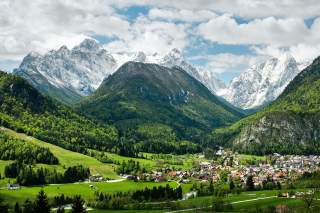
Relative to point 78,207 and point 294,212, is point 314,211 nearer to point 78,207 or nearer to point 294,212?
point 294,212

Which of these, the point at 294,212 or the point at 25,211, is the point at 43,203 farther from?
the point at 294,212

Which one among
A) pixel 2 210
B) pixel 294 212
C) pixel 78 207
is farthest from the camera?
pixel 294 212

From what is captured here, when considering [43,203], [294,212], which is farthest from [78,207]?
[294,212]

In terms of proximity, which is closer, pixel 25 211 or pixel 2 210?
pixel 2 210

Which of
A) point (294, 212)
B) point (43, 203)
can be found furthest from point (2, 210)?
point (294, 212)

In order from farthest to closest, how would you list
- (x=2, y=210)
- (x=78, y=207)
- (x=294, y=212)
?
(x=294, y=212)
(x=78, y=207)
(x=2, y=210)

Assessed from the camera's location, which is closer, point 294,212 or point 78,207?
point 78,207

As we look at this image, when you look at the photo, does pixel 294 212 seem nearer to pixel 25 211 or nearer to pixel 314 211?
pixel 314 211
